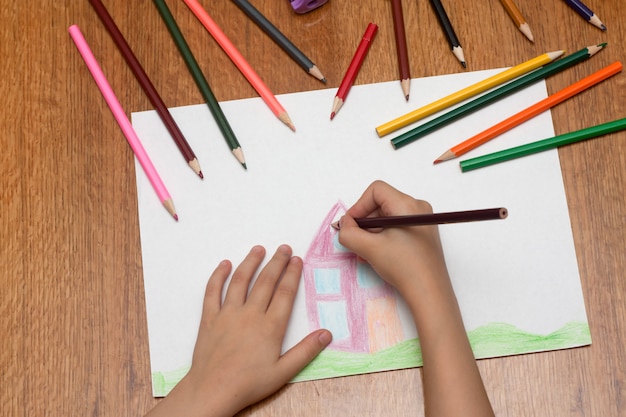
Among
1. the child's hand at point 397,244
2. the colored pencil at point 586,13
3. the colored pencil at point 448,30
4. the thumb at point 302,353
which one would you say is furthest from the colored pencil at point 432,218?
the colored pencil at point 586,13

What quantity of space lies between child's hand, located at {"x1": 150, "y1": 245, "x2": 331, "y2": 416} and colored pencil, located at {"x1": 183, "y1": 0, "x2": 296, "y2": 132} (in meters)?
0.16

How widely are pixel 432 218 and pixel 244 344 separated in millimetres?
274

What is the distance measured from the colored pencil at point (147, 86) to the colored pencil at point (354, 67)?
18cm

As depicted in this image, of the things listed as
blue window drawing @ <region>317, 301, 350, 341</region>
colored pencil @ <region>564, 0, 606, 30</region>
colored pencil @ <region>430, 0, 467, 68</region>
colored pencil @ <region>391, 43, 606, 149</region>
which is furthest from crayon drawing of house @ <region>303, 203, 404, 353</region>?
colored pencil @ <region>564, 0, 606, 30</region>

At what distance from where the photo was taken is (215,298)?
0.70 metres

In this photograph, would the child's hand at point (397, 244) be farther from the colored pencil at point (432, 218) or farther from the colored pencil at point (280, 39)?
the colored pencil at point (280, 39)

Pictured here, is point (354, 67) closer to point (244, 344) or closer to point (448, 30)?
point (448, 30)

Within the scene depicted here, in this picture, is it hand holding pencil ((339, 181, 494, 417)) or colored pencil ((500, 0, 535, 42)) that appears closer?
hand holding pencil ((339, 181, 494, 417))

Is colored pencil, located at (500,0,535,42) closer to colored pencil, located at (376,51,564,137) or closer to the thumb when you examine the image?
colored pencil, located at (376,51,564,137)

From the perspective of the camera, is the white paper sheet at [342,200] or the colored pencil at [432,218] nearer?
the colored pencil at [432,218]

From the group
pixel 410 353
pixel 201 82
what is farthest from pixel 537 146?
pixel 201 82

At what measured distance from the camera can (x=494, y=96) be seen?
2.42ft

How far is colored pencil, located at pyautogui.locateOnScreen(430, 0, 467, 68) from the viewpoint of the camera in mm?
747

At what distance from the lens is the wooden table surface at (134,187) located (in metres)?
0.69
